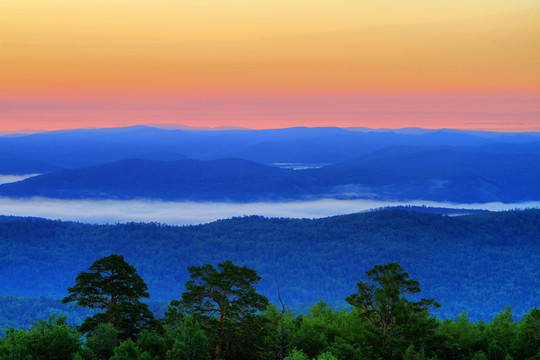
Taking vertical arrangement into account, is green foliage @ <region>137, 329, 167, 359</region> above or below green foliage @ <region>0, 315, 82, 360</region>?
below

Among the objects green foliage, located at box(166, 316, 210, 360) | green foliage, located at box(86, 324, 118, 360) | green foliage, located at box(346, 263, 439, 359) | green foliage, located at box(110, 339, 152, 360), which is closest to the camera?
green foliage, located at box(166, 316, 210, 360)

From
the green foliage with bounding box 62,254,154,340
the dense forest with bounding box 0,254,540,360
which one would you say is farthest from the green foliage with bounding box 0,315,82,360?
the green foliage with bounding box 62,254,154,340

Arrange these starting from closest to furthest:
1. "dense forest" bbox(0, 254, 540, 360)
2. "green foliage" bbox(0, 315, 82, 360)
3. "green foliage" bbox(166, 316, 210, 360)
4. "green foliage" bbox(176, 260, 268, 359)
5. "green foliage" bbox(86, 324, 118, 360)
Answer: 1. "green foliage" bbox(166, 316, 210, 360)
2. "green foliage" bbox(0, 315, 82, 360)
3. "dense forest" bbox(0, 254, 540, 360)
4. "green foliage" bbox(86, 324, 118, 360)
5. "green foliage" bbox(176, 260, 268, 359)

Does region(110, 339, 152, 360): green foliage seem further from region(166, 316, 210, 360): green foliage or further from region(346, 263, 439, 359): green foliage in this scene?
region(346, 263, 439, 359): green foliage

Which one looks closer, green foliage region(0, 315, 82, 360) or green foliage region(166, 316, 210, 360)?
green foliage region(166, 316, 210, 360)

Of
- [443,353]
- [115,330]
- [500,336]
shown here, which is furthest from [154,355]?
[500,336]

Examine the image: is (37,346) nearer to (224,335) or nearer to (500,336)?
(224,335)
